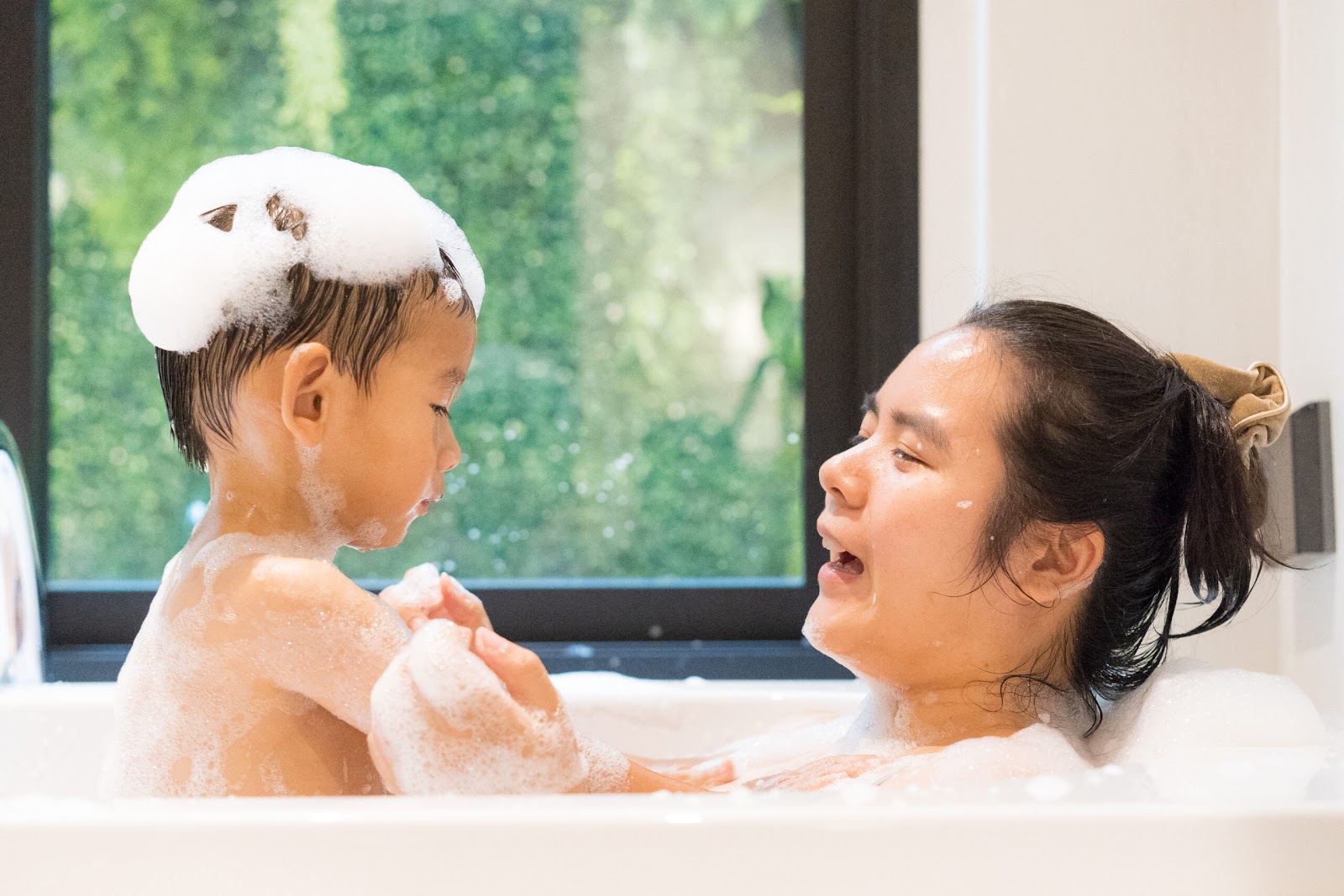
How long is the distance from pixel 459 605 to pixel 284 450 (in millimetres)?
263

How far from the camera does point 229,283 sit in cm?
112

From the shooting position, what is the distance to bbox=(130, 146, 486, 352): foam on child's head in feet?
3.70

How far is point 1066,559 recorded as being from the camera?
3.87ft

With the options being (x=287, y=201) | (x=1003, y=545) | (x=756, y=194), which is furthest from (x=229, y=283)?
(x=756, y=194)

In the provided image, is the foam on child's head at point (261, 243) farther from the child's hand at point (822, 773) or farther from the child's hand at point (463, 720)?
the child's hand at point (822, 773)

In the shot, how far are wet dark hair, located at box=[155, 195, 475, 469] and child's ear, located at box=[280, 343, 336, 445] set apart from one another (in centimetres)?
2

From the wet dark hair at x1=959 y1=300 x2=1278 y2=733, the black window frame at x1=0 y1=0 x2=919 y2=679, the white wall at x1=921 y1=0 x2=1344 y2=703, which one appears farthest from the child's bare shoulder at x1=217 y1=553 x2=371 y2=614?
the white wall at x1=921 y1=0 x2=1344 y2=703

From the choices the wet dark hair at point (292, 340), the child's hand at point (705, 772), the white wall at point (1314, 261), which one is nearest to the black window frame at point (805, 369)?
the child's hand at point (705, 772)

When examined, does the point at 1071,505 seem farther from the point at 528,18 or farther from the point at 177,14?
the point at 177,14

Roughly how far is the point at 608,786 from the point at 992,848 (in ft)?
1.35

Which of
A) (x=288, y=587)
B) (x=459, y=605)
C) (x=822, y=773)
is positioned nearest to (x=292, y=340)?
(x=288, y=587)

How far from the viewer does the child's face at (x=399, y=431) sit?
3.69 feet

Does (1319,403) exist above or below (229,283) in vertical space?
below

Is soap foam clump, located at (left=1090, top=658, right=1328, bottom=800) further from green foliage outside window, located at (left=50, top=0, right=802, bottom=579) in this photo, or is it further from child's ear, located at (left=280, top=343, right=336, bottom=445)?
green foliage outside window, located at (left=50, top=0, right=802, bottom=579)
